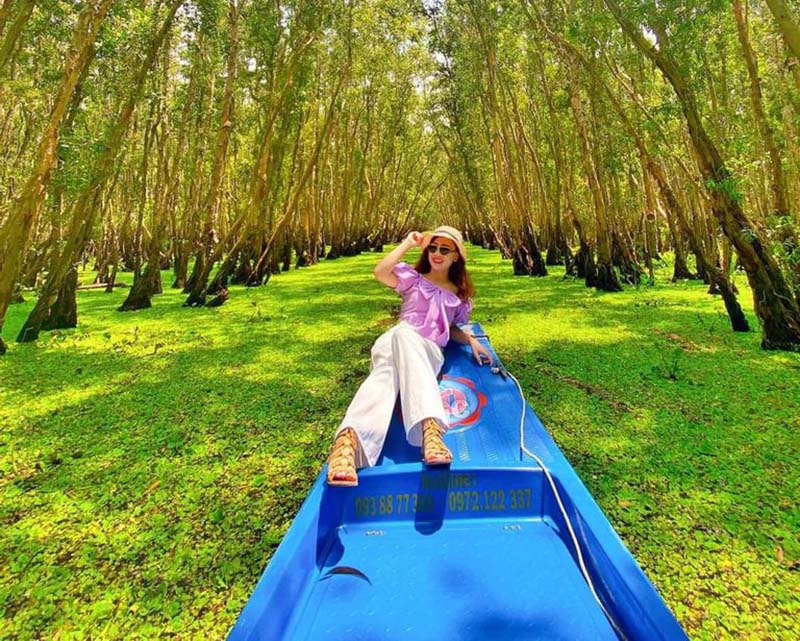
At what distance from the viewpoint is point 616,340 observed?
5688 mm

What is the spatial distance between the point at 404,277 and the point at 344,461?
5.41 feet

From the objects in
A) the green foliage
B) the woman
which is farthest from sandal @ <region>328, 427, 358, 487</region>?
the green foliage

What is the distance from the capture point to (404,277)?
10.8 feet

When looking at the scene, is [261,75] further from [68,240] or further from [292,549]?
[292,549]

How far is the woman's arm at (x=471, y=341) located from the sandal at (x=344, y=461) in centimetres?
157

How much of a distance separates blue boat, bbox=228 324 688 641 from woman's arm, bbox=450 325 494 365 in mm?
1150

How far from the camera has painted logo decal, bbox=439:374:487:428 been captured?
2.68m

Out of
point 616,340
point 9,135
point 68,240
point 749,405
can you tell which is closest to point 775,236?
point 616,340

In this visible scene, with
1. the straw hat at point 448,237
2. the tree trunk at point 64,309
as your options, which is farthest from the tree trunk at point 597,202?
the tree trunk at point 64,309

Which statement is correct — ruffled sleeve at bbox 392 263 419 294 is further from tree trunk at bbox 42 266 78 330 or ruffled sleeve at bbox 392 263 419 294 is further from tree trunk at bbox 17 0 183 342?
tree trunk at bbox 42 266 78 330

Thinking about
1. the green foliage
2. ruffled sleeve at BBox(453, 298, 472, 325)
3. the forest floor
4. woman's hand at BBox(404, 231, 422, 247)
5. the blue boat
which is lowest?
the forest floor

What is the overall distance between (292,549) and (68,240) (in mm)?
6332

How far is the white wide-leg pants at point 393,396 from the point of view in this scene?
7.18 ft

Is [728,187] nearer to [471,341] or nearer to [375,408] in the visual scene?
[471,341]
